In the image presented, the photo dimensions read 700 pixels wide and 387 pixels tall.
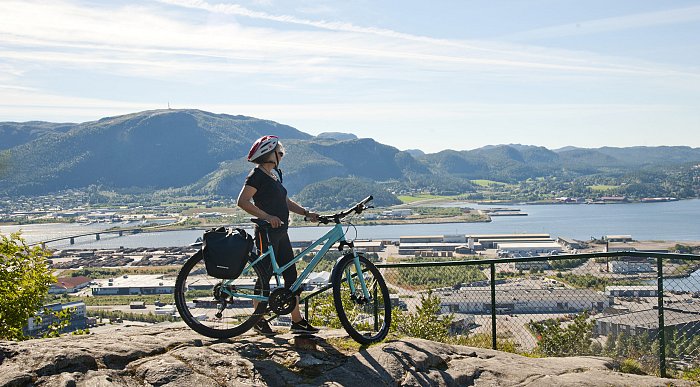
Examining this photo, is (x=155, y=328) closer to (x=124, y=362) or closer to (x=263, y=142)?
(x=124, y=362)

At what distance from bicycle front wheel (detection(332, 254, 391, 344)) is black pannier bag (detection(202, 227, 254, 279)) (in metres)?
0.87

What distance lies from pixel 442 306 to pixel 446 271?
7.29 ft

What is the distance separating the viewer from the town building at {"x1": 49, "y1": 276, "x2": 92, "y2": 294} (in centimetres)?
4528

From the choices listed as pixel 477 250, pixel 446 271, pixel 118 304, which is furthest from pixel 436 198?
pixel 446 271

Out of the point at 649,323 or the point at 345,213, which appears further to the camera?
the point at 649,323

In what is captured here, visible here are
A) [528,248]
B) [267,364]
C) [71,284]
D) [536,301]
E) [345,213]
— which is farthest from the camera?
[528,248]

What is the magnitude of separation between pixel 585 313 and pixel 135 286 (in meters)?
40.7

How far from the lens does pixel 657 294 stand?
6.63m

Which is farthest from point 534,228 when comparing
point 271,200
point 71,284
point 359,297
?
point 271,200

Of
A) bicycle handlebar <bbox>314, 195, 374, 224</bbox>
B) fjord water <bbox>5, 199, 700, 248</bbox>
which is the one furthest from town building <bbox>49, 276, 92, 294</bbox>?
bicycle handlebar <bbox>314, 195, 374, 224</bbox>

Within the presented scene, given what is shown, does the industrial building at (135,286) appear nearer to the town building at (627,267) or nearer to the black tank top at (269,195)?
the town building at (627,267)

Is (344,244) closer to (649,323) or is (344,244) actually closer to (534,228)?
(649,323)

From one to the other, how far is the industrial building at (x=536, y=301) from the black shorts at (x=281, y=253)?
3187 mm

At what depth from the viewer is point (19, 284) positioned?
8.53 m
